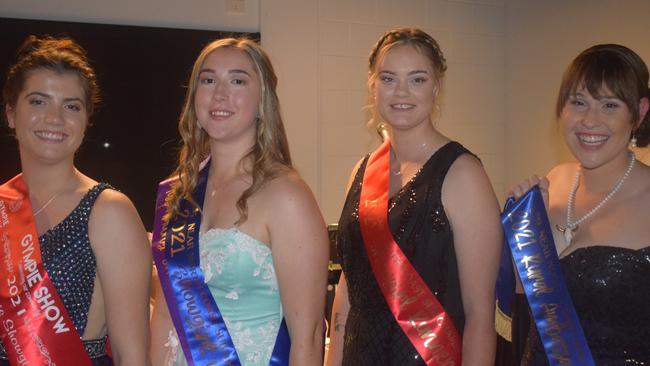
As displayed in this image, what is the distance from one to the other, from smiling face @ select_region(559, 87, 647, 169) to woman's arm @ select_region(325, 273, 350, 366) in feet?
2.25

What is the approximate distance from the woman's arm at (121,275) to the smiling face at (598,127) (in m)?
1.03

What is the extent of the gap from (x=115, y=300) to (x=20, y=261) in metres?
0.23

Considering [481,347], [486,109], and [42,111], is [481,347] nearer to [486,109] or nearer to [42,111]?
[42,111]

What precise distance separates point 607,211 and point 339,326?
73 centimetres

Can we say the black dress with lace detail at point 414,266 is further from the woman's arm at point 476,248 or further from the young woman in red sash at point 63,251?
the young woman in red sash at point 63,251

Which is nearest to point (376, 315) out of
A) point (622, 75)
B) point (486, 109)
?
point (622, 75)

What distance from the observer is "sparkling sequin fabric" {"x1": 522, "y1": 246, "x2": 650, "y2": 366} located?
53.1 inches

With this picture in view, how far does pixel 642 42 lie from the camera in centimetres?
307

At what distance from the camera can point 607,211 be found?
145 cm

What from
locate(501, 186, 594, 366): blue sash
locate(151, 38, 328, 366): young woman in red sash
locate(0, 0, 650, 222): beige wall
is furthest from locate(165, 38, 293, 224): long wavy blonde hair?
locate(0, 0, 650, 222): beige wall

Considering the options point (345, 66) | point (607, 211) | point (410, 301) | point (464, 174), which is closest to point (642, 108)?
point (607, 211)

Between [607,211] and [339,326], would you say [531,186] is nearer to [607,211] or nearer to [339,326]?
[607,211]

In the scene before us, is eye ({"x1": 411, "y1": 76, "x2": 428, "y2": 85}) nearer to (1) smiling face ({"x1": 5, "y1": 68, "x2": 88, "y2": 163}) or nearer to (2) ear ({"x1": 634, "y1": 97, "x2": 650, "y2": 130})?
(2) ear ({"x1": 634, "y1": 97, "x2": 650, "y2": 130})

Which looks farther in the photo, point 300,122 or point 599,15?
point 300,122
